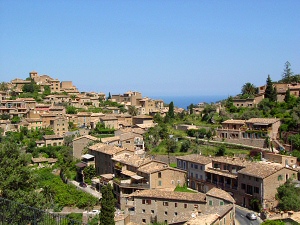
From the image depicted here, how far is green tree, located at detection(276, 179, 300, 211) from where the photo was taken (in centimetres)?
2542

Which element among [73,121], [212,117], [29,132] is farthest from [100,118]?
[212,117]

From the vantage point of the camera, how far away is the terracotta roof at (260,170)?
27.1 meters

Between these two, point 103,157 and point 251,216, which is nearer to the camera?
point 251,216

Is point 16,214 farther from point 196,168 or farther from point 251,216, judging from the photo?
point 196,168

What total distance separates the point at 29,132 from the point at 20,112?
24.1 ft

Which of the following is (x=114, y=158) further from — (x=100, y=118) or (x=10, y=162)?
(x=100, y=118)

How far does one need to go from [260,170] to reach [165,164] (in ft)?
27.0

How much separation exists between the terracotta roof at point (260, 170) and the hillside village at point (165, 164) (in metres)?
0.07

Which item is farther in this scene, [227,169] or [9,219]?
[227,169]

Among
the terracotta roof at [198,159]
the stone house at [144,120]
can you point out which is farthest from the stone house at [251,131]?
the stone house at [144,120]

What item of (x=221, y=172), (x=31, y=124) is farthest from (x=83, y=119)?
(x=221, y=172)

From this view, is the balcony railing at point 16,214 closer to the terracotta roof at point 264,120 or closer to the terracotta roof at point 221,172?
the terracotta roof at point 221,172

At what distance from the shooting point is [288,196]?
25906mm

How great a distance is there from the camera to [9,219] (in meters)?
13.8
